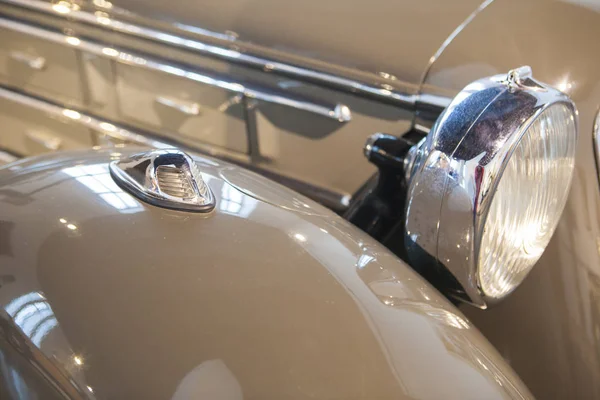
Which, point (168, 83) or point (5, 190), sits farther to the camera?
point (168, 83)

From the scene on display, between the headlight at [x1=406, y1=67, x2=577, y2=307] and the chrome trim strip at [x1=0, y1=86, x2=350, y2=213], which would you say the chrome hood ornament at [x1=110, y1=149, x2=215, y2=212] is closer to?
the headlight at [x1=406, y1=67, x2=577, y2=307]

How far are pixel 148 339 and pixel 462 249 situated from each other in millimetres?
312

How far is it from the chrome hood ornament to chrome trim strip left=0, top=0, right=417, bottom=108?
35cm

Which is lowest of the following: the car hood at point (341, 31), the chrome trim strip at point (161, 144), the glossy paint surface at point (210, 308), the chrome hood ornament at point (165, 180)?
the chrome trim strip at point (161, 144)

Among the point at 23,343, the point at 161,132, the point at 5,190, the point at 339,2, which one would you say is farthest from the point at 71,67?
the point at 23,343

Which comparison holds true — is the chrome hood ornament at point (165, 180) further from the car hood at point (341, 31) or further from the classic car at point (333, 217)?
the car hood at point (341, 31)

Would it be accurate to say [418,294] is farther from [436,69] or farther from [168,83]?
[168,83]

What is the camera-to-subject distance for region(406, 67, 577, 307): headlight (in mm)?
578

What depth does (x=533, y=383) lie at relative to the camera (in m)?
0.75

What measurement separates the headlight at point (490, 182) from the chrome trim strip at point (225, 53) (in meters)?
0.24

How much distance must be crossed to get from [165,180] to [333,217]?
0.18m

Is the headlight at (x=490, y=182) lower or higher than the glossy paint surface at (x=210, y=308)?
higher

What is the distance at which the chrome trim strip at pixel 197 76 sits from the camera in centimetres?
96

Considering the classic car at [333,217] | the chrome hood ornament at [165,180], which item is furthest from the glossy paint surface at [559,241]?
the chrome hood ornament at [165,180]
